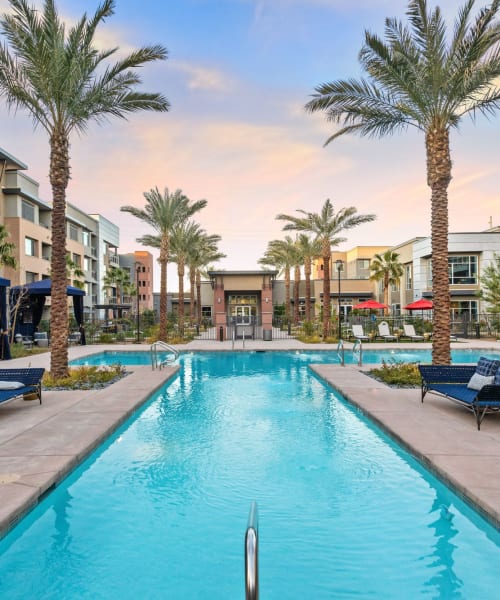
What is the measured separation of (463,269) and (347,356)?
26099 millimetres

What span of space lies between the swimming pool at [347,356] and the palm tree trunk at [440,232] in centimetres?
686

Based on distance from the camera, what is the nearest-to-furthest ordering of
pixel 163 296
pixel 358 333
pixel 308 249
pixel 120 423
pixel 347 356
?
pixel 120 423 < pixel 347 356 < pixel 163 296 < pixel 358 333 < pixel 308 249

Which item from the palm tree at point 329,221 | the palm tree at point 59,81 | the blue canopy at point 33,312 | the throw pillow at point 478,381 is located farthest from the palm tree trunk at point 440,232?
the blue canopy at point 33,312

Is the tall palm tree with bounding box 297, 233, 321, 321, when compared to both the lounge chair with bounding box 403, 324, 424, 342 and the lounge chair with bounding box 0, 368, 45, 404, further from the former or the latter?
the lounge chair with bounding box 0, 368, 45, 404

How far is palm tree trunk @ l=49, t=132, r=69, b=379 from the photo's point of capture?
12500 mm

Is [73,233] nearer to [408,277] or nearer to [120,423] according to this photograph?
[408,277]

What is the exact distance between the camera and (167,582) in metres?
3.73

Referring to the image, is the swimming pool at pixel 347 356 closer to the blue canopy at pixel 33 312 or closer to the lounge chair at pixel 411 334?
the lounge chair at pixel 411 334

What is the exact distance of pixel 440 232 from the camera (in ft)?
41.2

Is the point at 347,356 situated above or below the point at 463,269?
below

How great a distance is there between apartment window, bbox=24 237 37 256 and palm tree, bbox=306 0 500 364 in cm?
3466

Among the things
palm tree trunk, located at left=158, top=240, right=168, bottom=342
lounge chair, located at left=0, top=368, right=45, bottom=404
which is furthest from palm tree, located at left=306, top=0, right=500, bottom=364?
palm tree trunk, located at left=158, top=240, right=168, bottom=342

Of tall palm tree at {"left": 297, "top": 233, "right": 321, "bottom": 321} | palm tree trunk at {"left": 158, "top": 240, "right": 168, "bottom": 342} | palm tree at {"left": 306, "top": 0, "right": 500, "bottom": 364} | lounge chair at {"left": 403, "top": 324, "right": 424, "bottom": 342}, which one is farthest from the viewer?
tall palm tree at {"left": 297, "top": 233, "right": 321, "bottom": 321}

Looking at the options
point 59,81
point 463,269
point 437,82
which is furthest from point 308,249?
point 59,81
